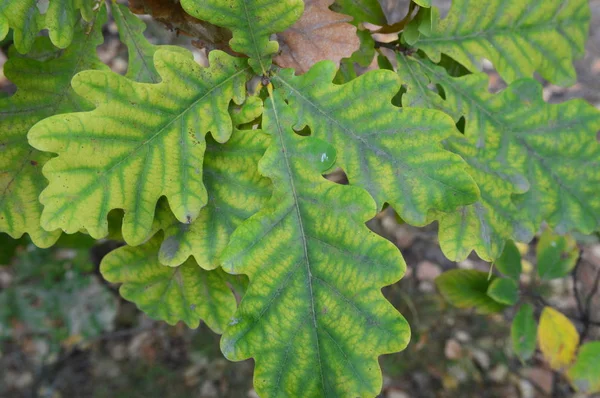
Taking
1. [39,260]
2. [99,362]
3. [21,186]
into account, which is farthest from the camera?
[99,362]

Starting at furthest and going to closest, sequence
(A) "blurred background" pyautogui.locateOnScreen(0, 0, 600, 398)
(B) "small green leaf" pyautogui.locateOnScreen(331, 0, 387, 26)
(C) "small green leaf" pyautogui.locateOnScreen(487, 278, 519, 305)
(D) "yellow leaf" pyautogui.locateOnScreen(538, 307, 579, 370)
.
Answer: (A) "blurred background" pyautogui.locateOnScreen(0, 0, 600, 398), (D) "yellow leaf" pyautogui.locateOnScreen(538, 307, 579, 370), (C) "small green leaf" pyautogui.locateOnScreen(487, 278, 519, 305), (B) "small green leaf" pyautogui.locateOnScreen(331, 0, 387, 26)

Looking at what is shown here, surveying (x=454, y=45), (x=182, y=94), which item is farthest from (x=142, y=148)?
(x=454, y=45)

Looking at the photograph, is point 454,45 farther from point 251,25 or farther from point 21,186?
point 21,186

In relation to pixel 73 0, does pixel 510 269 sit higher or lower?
lower

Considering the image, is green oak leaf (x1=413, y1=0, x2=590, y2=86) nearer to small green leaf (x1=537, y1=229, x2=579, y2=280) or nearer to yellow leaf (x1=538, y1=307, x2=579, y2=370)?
small green leaf (x1=537, y1=229, x2=579, y2=280)

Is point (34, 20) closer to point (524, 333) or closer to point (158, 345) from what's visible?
point (524, 333)

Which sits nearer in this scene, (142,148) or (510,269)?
(142,148)

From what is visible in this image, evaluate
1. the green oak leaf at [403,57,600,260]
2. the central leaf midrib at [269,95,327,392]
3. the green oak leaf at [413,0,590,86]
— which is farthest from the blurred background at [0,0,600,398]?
the central leaf midrib at [269,95,327,392]
